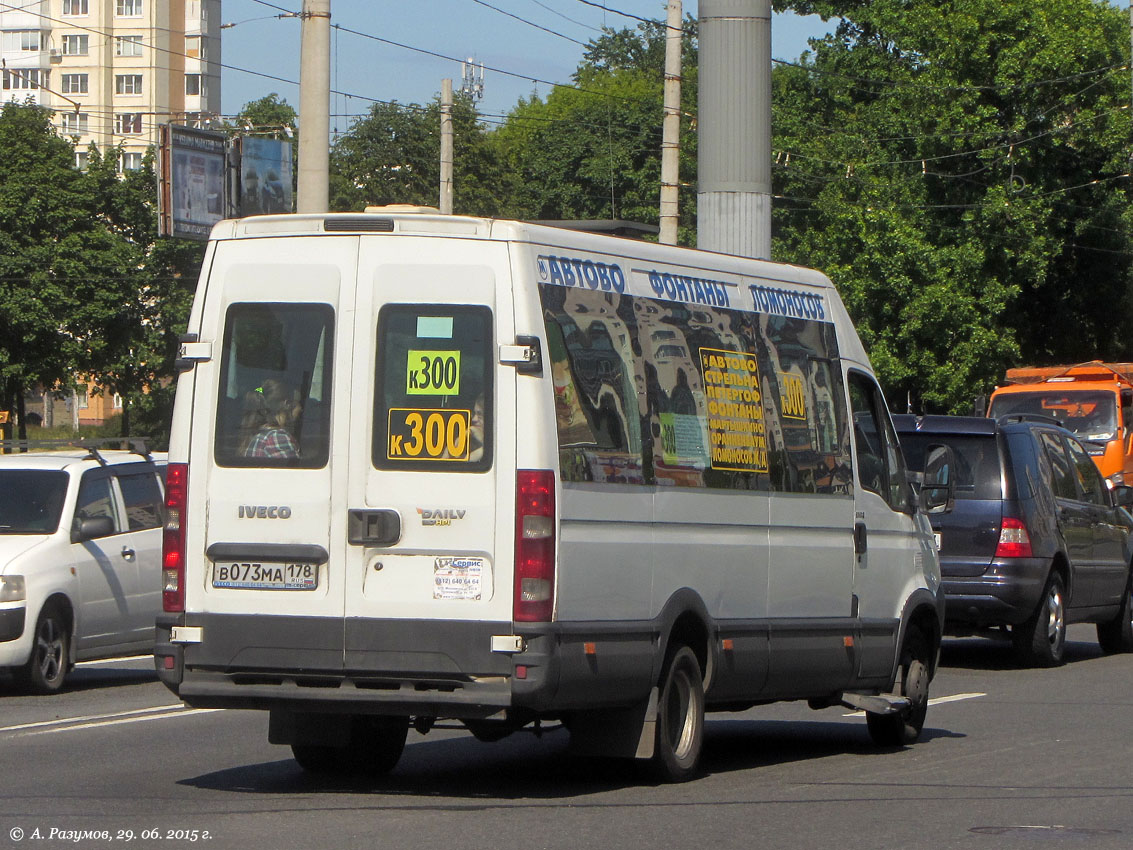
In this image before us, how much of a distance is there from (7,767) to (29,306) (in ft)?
144

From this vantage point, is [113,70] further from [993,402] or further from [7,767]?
[7,767]

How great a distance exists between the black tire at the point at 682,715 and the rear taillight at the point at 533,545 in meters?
1.12

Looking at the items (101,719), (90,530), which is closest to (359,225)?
(101,719)

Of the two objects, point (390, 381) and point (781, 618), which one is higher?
point (390, 381)

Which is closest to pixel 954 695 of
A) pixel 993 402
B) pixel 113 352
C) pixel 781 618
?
pixel 781 618

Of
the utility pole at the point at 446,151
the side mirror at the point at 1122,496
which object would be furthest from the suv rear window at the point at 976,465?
the utility pole at the point at 446,151

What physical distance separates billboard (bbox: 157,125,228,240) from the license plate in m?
33.5

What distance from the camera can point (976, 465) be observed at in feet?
48.5

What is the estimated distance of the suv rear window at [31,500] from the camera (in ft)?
45.2

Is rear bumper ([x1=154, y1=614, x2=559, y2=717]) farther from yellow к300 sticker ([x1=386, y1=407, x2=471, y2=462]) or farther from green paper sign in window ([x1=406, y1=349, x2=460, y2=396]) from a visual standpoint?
green paper sign in window ([x1=406, y1=349, x2=460, y2=396])

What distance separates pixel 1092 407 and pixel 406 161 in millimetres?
43998

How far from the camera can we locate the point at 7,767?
361 inches

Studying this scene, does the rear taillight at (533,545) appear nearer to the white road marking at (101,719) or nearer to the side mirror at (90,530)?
the white road marking at (101,719)

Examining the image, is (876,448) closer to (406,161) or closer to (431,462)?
(431,462)
